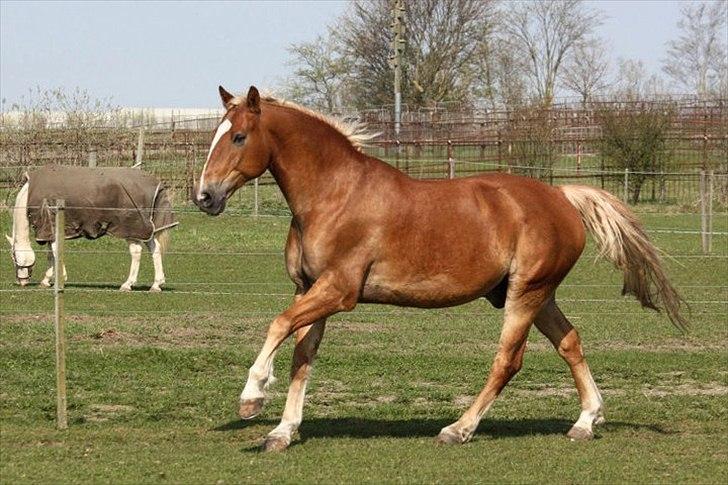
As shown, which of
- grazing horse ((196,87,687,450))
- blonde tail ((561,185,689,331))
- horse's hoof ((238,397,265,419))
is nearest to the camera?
horse's hoof ((238,397,265,419))

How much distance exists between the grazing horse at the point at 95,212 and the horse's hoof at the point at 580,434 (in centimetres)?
1046

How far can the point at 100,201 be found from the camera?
60.1 feet

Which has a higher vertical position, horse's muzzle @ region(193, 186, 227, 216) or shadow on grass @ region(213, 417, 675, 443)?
horse's muzzle @ region(193, 186, 227, 216)

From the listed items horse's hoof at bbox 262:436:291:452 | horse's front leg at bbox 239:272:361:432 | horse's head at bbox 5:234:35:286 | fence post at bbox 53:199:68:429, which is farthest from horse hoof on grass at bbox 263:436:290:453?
horse's head at bbox 5:234:35:286

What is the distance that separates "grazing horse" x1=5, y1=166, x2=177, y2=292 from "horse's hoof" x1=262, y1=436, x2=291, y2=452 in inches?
414

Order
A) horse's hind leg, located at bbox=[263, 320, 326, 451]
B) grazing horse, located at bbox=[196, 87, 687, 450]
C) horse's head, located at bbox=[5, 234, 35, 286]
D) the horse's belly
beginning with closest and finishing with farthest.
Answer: grazing horse, located at bbox=[196, 87, 687, 450]
horse's hind leg, located at bbox=[263, 320, 326, 451]
the horse's belly
horse's head, located at bbox=[5, 234, 35, 286]

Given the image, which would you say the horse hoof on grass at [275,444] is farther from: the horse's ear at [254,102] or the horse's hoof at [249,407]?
the horse's ear at [254,102]

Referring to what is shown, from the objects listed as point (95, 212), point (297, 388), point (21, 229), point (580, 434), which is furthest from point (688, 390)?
point (21, 229)

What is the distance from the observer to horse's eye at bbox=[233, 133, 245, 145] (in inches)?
301

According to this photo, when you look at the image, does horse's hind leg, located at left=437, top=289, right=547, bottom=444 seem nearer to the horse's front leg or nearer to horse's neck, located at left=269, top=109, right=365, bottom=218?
the horse's front leg

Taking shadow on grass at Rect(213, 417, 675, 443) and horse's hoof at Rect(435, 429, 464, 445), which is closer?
horse's hoof at Rect(435, 429, 464, 445)

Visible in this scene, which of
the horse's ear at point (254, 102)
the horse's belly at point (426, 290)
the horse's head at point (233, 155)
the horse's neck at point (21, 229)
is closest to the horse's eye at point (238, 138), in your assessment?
the horse's head at point (233, 155)

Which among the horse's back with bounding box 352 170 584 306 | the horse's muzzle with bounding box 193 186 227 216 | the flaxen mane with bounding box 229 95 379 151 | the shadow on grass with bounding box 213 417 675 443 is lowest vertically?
the shadow on grass with bounding box 213 417 675 443

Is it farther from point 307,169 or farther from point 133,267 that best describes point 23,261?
point 307,169
